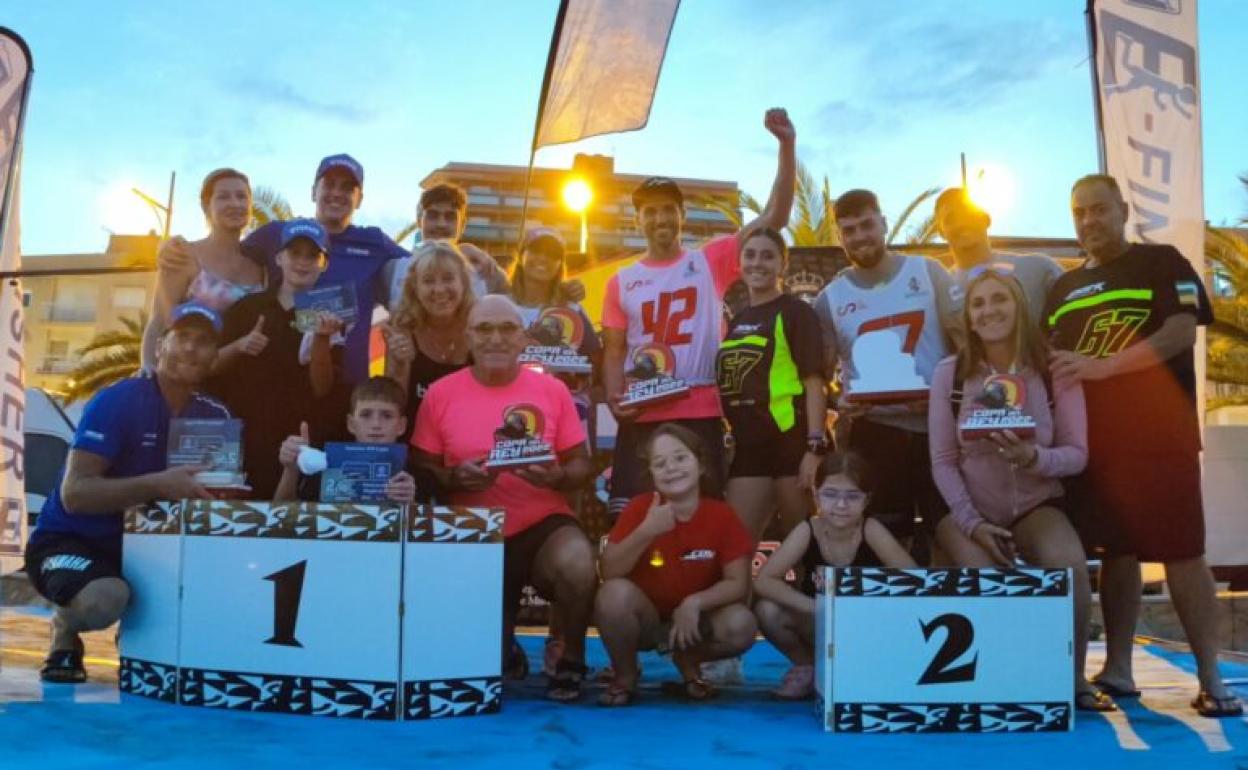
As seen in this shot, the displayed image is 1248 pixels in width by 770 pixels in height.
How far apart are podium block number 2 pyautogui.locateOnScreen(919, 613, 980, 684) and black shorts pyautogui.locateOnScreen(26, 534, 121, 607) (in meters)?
2.99

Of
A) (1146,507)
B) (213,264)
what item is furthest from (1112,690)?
(213,264)

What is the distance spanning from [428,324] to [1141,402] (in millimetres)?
2901

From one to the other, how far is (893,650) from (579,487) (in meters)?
1.47

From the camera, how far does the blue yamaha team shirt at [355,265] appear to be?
4.88 meters

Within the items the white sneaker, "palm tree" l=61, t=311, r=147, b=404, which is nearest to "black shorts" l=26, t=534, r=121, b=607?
the white sneaker

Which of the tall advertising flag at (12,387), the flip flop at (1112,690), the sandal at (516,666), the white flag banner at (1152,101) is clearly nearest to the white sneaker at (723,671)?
the sandal at (516,666)

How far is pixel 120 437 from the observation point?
4230 mm

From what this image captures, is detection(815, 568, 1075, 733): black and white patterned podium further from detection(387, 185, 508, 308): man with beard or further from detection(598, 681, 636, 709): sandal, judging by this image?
detection(387, 185, 508, 308): man with beard

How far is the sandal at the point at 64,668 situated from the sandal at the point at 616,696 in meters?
2.05

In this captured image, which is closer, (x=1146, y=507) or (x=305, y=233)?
(x=1146, y=507)

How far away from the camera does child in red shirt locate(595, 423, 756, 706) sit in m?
4.05

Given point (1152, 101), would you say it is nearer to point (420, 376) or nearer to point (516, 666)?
point (420, 376)

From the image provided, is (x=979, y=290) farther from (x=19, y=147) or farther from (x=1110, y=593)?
(x=19, y=147)

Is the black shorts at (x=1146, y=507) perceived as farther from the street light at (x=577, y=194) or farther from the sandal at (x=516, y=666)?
the street light at (x=577, y=194)
